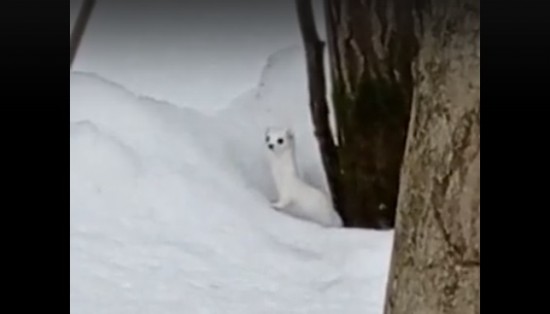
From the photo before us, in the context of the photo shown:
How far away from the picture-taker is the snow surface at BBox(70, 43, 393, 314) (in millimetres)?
2092

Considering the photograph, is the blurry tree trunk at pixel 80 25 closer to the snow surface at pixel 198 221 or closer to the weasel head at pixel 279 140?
the snow surface at pixel 198 221

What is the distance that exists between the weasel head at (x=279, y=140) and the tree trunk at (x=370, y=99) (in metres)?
0.07

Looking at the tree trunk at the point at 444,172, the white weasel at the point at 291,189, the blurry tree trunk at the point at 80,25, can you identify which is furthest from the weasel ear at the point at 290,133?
the blurry tree trunk at the point at 80,25

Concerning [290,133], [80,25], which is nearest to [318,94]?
[290,133]

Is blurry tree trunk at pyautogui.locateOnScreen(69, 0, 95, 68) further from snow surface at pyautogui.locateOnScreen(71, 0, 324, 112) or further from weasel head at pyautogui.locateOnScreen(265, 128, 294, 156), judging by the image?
weasel head at pyautogui.locateOnScreen(265, 128, 294, 156)

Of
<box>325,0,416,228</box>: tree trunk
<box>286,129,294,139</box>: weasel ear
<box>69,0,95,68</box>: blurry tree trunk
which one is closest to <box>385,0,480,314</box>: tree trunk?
<box>325,0,416,228</box>: tree trunk

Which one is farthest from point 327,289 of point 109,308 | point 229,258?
point 109,308

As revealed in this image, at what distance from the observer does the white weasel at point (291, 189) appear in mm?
2141

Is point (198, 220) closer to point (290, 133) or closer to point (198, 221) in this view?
point (198, 221)

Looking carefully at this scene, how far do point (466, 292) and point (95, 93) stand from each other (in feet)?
1.88

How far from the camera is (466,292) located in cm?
206

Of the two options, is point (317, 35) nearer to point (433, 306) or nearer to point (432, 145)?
point (432, 145)

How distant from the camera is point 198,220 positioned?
2.12 m

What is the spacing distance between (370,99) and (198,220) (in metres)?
0.29
